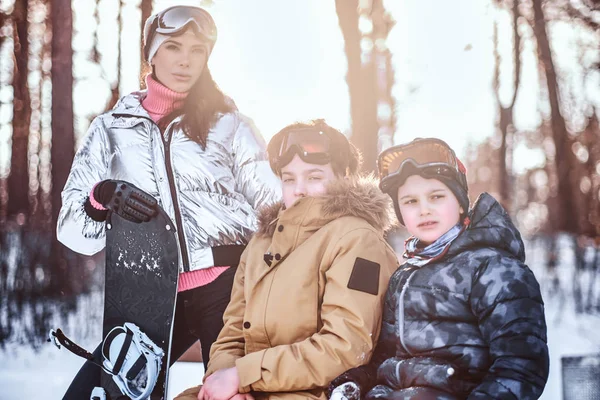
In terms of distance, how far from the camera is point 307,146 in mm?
2424

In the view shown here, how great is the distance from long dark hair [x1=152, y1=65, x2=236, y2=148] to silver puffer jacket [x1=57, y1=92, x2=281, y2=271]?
0.03m

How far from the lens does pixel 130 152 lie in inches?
111

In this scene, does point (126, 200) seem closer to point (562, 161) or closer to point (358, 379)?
point (358, 379)

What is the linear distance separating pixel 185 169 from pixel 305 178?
66cm

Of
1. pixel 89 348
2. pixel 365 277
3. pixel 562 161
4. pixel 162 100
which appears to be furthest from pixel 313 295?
pixel 562 161

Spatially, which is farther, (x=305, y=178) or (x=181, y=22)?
(x=181, y=22)

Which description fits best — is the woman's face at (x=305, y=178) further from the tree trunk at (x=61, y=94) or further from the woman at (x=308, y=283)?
the tree trunk at (x=61, y=94)

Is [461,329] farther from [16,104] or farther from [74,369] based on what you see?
[16,104]

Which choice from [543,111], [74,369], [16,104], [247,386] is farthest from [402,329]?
[16,104]

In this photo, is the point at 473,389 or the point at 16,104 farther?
the point at 16,104

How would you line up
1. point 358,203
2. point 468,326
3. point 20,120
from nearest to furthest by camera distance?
point 468,326 → point 358,203 → point 20,120

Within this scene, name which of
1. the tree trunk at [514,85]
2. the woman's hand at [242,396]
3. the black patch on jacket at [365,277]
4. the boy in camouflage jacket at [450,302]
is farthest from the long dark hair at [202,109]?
the tree trunk at [514,85]

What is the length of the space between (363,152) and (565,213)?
7.44 ft

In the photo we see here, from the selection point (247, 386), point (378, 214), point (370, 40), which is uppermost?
point (370, 40)
